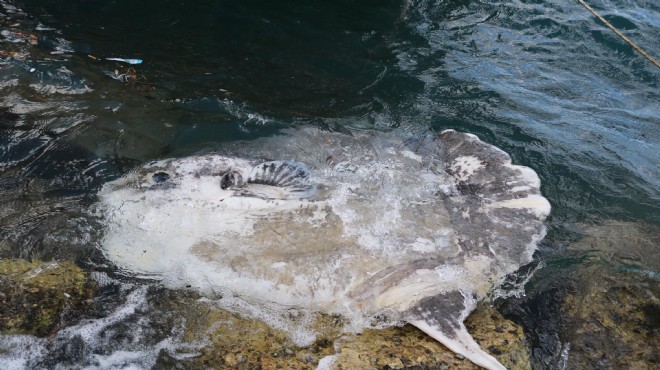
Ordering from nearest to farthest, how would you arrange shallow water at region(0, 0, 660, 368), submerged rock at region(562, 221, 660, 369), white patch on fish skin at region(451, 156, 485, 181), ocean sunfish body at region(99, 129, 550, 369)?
submerged rock at region(562, 221, 660, 369) → ocean sunfish body at region(99, 129, 550, 369) → shallow water at region(0, 0, 660, 368) → white patch on fish skin at region(451, 156, 485, 181)

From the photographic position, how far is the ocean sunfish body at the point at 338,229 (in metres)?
3.74

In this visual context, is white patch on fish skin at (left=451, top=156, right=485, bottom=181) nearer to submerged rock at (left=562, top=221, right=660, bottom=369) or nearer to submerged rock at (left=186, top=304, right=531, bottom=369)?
submerged rock at (left=562, top=221, right=660, bottom=369)

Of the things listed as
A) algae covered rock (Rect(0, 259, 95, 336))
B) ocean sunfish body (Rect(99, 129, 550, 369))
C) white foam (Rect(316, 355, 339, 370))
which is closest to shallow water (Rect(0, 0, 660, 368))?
algae covered rock (Rect(0, 259, 95, 336))

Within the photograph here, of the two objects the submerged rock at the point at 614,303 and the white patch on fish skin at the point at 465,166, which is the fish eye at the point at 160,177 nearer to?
the white patch on fish skin at the point at 465,166

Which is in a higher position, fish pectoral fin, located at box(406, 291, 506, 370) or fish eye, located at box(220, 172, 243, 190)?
fish eye, located at box(220, 172, 243, 190)

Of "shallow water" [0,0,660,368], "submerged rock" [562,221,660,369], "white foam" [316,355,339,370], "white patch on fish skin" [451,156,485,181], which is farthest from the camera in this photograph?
"white patch on fish skin" [451,156,485,181]

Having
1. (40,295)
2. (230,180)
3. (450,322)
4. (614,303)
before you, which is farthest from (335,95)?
(40,295)

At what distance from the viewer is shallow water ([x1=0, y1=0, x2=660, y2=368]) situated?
14.3 feet

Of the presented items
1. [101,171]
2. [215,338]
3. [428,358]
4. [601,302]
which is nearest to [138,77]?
[101,171]

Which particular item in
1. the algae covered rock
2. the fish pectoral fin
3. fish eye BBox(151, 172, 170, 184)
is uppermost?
fish eye BBox(151, 172, 170, 184)

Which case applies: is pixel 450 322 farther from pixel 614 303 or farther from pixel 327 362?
pixel 614 303

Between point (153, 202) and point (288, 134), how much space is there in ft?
5.62

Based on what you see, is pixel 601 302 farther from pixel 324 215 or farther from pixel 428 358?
pixel 324 215

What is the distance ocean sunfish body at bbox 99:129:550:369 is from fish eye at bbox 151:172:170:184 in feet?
0.04
